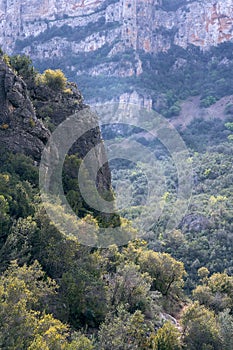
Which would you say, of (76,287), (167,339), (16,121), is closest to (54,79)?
(16,121)

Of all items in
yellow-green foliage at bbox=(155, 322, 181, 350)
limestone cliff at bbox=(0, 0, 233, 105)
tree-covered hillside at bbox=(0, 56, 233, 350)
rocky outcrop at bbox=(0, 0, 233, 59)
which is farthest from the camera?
rocky outcrop at bbox=(0, 0, 233, 59)

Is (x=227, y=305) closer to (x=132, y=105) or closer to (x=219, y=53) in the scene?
(x=132, y=105)

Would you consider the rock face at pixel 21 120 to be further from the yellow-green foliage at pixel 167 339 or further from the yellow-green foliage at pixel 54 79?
the yellow-green foliage at pixel 167 339

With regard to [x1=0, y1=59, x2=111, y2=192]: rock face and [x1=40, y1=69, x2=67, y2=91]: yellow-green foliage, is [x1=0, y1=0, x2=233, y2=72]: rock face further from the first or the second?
[x1=0, y1=59, x2=111, y2=192]: rock face

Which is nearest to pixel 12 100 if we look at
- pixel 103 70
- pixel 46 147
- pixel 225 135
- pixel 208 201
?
pixel 46 147

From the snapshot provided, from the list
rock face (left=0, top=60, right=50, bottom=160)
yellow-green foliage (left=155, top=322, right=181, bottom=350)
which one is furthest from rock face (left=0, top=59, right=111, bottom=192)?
yellow-green foliage (left=155, top=322, right=181, bottom=350)

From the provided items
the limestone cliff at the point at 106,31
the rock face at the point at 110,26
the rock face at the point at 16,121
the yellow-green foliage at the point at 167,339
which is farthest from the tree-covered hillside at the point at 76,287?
the rock face at the point at 110,26
